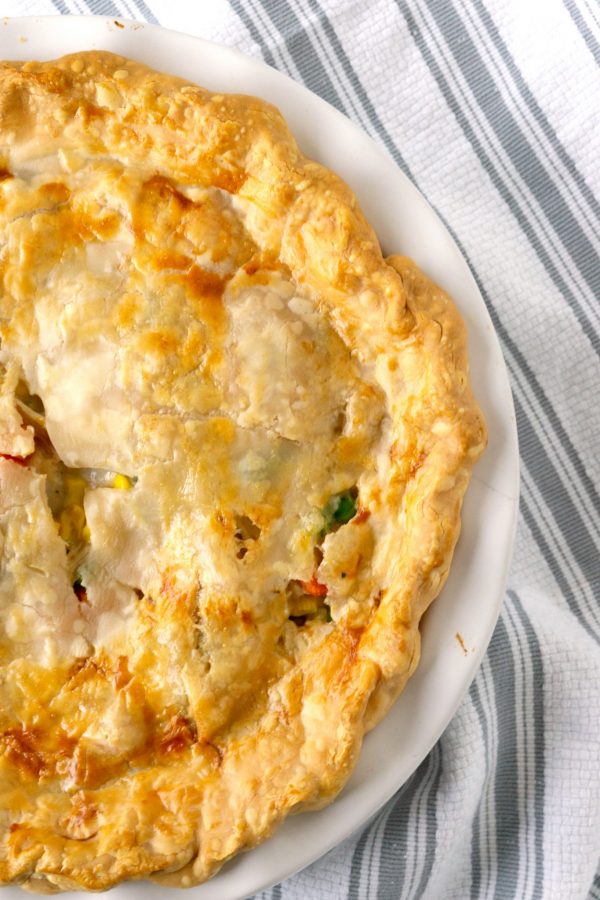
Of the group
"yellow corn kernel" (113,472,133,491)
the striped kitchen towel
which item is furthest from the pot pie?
the striped kitchen towel

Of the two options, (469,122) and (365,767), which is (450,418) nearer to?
(365,767)

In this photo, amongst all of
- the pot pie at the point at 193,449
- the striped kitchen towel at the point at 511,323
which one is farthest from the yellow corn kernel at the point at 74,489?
the striped kitchen towel at the point at 511,323

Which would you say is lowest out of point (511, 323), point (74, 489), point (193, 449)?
point (74, 489)

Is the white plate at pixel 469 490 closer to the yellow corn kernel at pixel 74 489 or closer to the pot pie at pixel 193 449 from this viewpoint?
the pot pie at pixel 193 449

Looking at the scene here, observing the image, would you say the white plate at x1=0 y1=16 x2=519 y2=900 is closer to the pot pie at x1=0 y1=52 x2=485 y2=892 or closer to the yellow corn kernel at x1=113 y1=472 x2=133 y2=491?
the pot pie at x1=0 y1=52 x2=485 y2=892

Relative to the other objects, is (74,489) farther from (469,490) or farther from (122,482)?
(469,490)

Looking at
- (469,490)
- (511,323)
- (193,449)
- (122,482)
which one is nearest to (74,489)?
(122,482)
